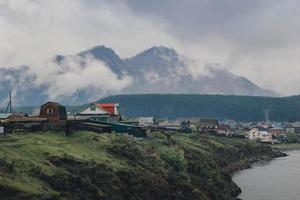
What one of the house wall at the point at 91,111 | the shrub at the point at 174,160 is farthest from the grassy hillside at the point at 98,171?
the house wall at the point at 91,111

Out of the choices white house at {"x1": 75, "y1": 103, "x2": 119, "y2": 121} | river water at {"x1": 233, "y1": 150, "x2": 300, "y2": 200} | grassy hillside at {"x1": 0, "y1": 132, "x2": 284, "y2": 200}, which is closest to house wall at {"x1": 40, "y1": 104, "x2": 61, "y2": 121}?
grassy hillside at {"x1": 0, "y1": 132, "x2": 284, "y2": 200}

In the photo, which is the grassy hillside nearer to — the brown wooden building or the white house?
the brown wooden building

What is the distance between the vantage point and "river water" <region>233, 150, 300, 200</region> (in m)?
98.9

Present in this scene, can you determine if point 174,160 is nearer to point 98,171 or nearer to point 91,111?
point 98,171

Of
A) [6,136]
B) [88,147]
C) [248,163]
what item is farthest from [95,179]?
[248,163]

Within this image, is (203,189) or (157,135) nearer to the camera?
(203,189)

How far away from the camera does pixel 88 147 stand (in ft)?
271

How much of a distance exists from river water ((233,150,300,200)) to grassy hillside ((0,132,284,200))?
5.33 meters

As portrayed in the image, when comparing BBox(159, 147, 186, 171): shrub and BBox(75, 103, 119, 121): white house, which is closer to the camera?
BBox(159, 147, 186, 171): shrub

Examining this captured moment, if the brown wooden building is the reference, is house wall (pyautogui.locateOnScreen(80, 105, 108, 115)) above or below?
above

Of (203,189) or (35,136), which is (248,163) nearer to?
(203,189)

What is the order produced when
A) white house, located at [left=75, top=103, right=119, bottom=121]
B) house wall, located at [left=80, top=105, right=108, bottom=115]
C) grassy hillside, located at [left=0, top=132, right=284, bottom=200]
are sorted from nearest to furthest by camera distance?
grassy hillside, located at [left=0, top=132, right=284, bottom=200]
white house, located at [left=75, top=103, right=119, bottom=121]
house wall, located at [left=80, top=105, right=108, bottom=115]

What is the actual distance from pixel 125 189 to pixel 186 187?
15.4 m

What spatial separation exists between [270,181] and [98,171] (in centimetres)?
6153
